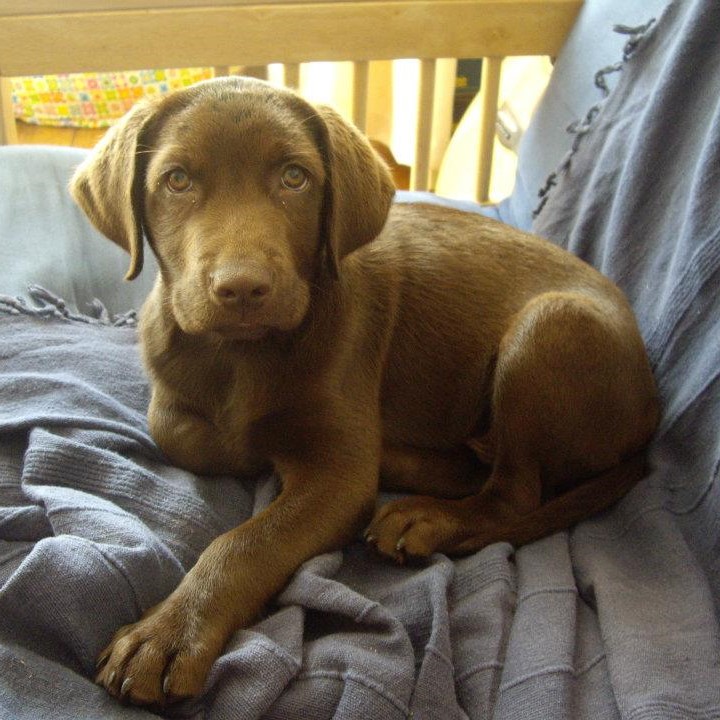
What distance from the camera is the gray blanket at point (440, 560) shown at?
1.33 metres

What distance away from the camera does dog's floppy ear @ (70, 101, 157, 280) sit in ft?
5.40

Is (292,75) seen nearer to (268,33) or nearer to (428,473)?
(268,33)

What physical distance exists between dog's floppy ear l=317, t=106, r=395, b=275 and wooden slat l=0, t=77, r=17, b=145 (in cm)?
145

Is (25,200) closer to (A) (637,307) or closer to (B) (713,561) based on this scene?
(A) (637,307)

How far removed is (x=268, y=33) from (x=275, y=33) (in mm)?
22

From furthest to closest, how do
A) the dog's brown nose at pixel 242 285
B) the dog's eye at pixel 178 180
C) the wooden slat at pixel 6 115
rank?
1. the wooden slat at pixel 6 115
2. the dog's eye at pixel 178 180
3. the dog's brown nose at pixel 242 285

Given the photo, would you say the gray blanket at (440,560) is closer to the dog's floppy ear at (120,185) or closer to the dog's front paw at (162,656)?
the dog's front paw at (162,656)

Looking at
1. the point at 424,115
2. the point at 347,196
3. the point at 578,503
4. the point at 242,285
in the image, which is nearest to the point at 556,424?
the point at 578,503

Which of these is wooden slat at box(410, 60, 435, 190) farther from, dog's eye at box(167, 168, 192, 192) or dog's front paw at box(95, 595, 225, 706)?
dog's front paw at box(95, 595, 225, 706)

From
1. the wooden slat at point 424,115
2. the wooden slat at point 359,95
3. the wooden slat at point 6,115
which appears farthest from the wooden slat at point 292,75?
the wooden slat at point 6,115

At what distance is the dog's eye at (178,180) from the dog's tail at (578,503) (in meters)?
0.92

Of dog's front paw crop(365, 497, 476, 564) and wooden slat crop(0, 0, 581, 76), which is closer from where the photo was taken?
dog's front paw crop(365, 497, 476, 564)

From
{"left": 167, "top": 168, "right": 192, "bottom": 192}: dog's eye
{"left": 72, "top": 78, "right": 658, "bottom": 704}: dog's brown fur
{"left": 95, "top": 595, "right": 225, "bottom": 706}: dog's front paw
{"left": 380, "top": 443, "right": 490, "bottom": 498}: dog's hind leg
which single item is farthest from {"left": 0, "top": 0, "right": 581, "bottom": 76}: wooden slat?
{"left": 95, "top": 595, "right": 225, "bottom": 706}: dog's front paw

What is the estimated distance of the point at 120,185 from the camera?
1.66 meters
